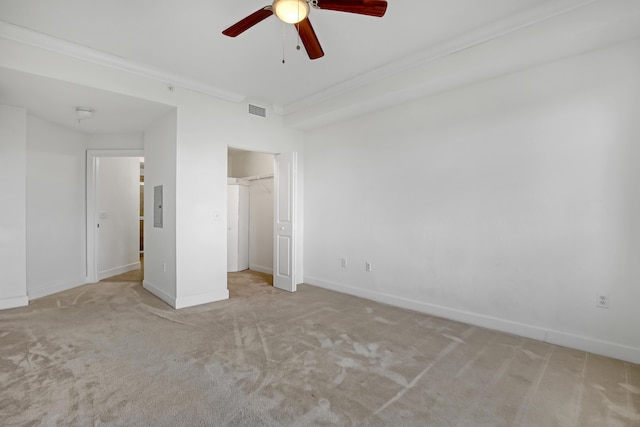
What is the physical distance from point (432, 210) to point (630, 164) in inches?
69.5

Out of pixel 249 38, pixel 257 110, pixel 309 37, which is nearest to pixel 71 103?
pixel 257 110

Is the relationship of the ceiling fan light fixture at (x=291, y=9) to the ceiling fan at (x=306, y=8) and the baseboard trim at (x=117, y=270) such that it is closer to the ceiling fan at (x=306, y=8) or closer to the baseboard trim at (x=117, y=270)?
the ceiling fan at (x=306, y=8)

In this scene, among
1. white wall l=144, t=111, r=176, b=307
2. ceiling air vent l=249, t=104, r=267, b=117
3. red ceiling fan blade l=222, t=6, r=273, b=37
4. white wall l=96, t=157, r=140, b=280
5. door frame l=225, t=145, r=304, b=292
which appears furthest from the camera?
white wall l=96, t=157, r=140, b=280

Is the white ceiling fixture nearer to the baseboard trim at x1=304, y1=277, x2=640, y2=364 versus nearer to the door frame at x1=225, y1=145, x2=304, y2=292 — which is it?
the door frame at x1=225, y1=145, x2=304, y2=292

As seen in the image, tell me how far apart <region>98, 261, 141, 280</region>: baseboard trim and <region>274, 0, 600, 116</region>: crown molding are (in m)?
4.81

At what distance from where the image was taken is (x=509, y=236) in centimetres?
322

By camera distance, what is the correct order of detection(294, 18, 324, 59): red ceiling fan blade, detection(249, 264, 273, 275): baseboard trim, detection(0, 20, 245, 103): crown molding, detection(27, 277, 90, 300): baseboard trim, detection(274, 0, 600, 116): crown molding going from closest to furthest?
detection(294, 18, 324, 59): red ceiling fan blade → detection(274, 0, 600, 116): crown molding → detection(0, 20, 245, 103): crown molding → detection(27, 277, 90, 300): baseboard trim → detection(249, 264, 273, 275): baseboard trim

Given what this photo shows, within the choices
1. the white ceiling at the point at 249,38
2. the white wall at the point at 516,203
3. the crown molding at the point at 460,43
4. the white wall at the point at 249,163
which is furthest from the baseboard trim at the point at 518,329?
the white wall at the point at 249,163

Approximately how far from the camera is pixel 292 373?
7.68 ft

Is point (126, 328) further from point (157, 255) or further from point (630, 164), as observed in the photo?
point (630, 164)

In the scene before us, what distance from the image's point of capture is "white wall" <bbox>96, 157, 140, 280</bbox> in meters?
5.56

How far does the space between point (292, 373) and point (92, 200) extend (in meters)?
4.94

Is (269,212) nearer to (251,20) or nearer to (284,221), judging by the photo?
(284,221)

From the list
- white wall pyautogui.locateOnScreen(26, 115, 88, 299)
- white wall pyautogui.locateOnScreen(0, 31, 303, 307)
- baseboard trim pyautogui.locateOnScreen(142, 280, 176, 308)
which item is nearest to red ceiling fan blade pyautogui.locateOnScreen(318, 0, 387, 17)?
white wall pyautogui.locateOnScreen(0, 31, 303, 307)
